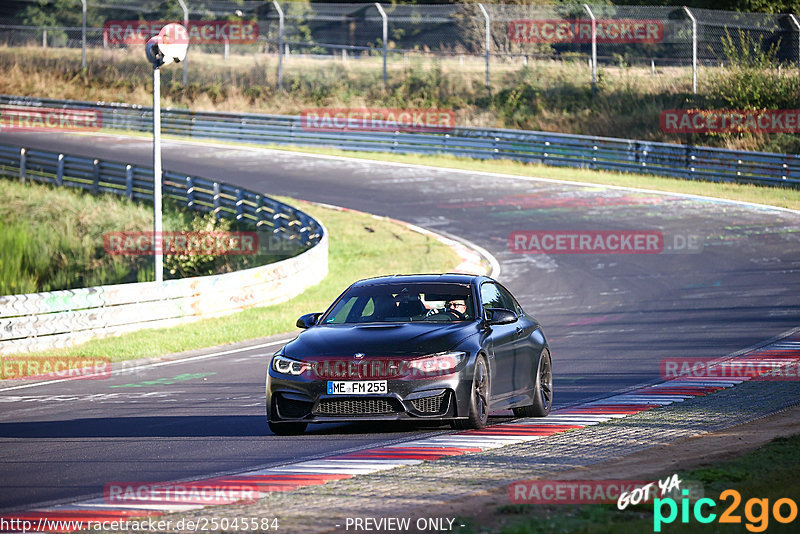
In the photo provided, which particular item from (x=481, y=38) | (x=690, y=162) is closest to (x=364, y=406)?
(x=690, y=162)

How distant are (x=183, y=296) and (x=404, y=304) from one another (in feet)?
31.5

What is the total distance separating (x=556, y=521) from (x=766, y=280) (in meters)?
17.1

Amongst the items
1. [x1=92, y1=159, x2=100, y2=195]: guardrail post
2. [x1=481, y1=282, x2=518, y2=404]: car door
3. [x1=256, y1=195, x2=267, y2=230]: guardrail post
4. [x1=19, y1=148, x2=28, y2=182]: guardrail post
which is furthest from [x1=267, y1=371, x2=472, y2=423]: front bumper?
[x1=19, y1=148, x2=28, y2=182]: guardrail post

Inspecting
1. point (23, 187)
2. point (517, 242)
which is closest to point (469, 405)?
point (517, 242)

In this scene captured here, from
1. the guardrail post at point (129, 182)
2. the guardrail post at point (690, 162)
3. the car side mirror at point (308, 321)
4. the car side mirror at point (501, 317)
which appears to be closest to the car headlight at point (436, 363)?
the car side mirror at point (501, 317)

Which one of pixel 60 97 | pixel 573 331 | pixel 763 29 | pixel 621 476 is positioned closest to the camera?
pixel 621 476

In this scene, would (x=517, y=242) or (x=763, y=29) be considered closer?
(x=517, y=242)

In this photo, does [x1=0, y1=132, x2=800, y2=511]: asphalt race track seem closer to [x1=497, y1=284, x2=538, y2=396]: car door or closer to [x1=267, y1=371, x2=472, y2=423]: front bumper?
[x1=267, y1=371, x2=472, y2=423]: front bumper

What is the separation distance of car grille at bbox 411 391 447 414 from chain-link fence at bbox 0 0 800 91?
2723 centimetres

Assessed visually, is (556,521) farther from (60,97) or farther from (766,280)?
(60,97)

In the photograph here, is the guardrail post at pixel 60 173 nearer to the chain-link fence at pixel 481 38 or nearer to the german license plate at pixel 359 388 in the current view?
the chain-link fence at pixel 481 38

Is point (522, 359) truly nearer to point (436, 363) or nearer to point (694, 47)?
point (436, 363)

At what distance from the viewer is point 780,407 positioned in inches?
441

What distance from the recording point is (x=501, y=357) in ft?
35.2
